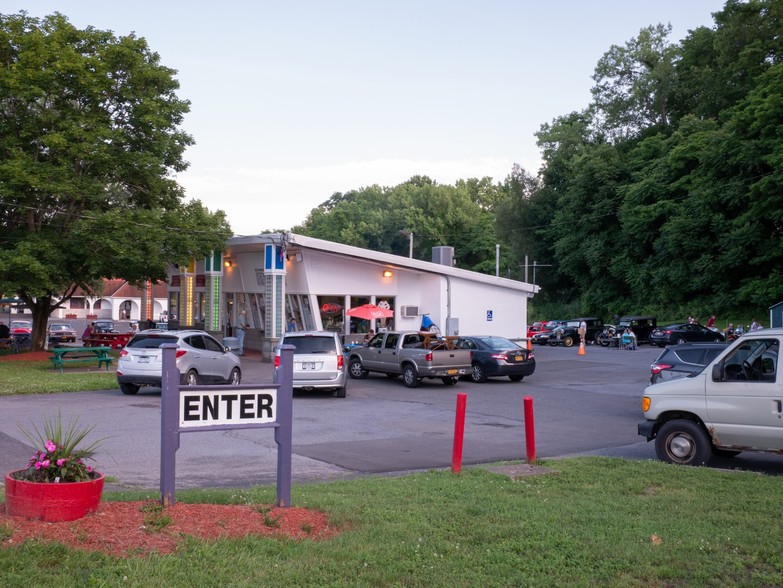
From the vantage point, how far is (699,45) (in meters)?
70.3

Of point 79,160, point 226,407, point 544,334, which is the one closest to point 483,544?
point 226,407

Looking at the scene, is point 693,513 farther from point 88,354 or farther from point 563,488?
point 88,354

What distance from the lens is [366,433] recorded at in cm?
1537

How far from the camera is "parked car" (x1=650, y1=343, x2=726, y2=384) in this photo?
17609 millimetres

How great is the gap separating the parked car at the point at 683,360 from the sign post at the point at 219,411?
12278 millimetres

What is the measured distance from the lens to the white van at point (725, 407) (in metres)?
10.7

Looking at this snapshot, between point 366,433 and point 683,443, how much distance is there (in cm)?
600

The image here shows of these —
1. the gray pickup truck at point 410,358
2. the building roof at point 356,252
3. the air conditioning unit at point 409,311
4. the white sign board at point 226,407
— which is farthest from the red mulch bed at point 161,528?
the air conditioning unit at point 409,311

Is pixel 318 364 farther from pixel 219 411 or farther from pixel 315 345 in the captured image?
pixel 219 411

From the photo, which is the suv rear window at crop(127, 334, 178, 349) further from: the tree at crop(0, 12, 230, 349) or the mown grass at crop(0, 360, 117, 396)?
the tree at crop(0, 12, 230, 349)

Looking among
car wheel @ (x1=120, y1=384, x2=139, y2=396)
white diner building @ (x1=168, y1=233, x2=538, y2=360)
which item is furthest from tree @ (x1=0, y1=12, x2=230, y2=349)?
car wheel @ (x1=120, y1=384, x2=139, y2=396)

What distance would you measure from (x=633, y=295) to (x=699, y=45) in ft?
74.0

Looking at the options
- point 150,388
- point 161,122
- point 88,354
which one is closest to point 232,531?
point 150,388

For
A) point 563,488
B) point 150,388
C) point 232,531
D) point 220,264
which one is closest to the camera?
point 232,531
